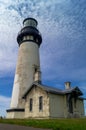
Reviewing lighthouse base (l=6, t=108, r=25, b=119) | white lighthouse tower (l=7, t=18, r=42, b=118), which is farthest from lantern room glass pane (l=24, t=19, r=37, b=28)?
lighthouse base (l=6, t=108, r=25, b=119)

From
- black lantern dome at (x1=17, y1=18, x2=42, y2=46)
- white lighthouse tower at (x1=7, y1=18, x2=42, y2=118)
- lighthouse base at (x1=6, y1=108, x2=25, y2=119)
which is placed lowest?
lighthouse base at (x1=6, y1=108, x2=25, y2=119)

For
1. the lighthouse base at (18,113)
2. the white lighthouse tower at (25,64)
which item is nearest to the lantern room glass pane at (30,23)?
the white lighthouse tower at (25,64)

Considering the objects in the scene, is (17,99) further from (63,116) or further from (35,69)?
(63,116)

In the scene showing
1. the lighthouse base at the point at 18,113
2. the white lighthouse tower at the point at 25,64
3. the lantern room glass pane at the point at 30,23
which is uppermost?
the lantern room glass pane at the point at 30,23

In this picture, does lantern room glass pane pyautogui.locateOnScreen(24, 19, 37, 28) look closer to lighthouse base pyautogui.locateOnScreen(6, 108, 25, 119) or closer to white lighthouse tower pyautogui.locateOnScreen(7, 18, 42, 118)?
white lighthouse tower pyautogui.locateOnScreen(7, 18, 42, 118)

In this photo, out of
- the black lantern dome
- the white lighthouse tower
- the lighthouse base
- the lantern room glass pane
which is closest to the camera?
the lighthouse base

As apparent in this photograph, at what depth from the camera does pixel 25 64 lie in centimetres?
2577

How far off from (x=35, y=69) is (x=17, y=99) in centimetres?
533

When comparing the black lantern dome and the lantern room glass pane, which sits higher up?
the lantern room glass pane

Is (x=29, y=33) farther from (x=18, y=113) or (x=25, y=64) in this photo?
(x=18, y=113)

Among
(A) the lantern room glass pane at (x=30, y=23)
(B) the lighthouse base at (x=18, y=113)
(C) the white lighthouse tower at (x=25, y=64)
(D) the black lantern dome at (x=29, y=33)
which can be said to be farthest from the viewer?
(A) the lantern room glass pane at (x=30, y=23)

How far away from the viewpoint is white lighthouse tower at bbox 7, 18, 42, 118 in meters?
23.3

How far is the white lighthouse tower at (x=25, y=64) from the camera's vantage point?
23312 mm

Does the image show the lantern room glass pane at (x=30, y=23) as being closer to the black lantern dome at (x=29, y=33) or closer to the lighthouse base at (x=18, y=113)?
the black lantern dome at (x=29, y=33)
